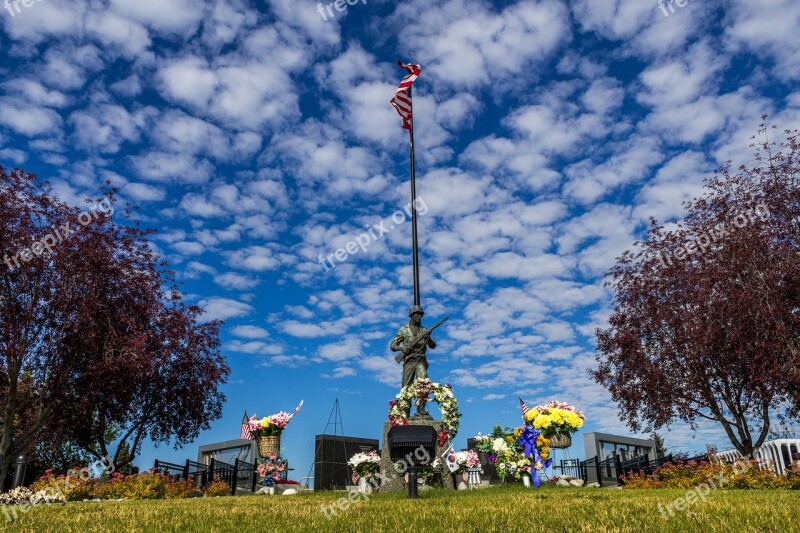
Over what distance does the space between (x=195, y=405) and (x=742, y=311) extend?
2026 centimetres

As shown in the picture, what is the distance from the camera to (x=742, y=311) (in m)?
18.7

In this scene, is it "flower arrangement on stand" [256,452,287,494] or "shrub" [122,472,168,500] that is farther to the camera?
"flower arrangement on stand" [256,452,287,494]

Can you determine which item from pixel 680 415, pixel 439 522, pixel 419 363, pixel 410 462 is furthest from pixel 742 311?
pixel 439 522

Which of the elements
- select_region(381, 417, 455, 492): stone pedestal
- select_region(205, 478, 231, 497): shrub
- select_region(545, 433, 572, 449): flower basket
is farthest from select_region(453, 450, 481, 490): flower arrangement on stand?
select_region(205, 478, 231, 497): shrub

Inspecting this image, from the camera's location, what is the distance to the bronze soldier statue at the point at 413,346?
1617 centimetres

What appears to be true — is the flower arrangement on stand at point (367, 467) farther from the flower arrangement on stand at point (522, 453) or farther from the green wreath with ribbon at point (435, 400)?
the flower arrangement on stand at point (522, 453)

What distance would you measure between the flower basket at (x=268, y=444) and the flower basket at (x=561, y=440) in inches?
310

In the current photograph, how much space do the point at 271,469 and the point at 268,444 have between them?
700 millimetres

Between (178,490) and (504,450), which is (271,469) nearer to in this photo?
(178,490)

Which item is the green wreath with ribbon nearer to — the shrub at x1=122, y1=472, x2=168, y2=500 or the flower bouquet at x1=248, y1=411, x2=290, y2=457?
the flower bouquet at x1=248, y1=411, x2=290, y2=457

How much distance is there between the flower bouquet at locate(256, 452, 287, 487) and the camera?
16453 mm

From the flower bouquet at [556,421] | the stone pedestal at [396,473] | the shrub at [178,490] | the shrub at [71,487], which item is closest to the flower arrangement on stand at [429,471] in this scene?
the stone pedestal at [396,473]

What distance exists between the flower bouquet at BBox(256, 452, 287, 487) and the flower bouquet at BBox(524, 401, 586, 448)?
7603mm

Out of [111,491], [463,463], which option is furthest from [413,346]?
[111,491]
